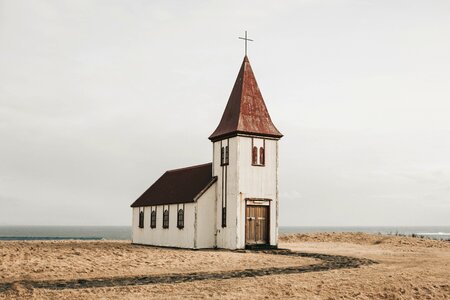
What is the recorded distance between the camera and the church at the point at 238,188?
33.7 m

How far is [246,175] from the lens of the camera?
33.8 meters

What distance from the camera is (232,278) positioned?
1905 cm

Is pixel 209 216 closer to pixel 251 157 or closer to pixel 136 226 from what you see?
pixel 251 157

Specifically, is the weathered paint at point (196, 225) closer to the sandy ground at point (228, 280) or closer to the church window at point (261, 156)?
the church window at point (261, 156)

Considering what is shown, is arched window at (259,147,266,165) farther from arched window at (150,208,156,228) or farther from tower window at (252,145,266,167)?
arched window at (150,208,156,228)

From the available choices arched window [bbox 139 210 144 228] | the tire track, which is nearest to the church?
arched window [bbox 139 210 144 228]

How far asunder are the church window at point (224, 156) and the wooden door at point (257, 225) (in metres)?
3.26

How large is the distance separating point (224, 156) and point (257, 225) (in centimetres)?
485

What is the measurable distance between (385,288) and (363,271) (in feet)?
10.2

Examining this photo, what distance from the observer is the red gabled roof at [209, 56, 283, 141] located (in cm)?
3444

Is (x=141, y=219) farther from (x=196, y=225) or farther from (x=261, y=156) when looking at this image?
(x=261, y=156)

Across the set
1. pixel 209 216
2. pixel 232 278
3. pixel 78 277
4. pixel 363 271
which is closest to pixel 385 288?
pixel 363 271

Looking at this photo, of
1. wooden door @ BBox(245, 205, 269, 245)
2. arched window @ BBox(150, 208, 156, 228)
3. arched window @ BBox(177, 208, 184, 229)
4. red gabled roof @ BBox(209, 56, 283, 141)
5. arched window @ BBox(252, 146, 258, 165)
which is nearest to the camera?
wooden door @ BBox(245, 205, 269, 245)

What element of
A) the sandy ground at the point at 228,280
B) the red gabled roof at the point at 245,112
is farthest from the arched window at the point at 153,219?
the sandy ground at the point at 228,280
